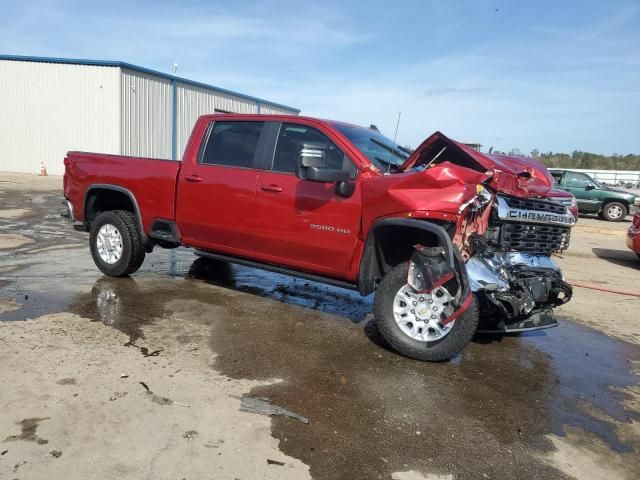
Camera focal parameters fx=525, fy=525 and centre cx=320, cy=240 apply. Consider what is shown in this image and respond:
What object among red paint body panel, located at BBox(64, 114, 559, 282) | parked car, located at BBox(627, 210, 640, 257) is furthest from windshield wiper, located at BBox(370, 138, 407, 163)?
parked car, located at BBox(627, 210, 640, 257)

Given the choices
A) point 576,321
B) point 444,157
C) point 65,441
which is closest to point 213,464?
point 65,441

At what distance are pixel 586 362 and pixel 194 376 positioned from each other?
3.50 m

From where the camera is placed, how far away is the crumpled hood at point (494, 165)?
14.5 ft

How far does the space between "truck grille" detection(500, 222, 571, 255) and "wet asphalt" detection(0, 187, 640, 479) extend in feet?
3.40

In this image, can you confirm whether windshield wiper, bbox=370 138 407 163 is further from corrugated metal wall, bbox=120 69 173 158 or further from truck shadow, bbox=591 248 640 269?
corrugated metal wall, bbox=120 69 173 158

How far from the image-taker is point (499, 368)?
14.8ft

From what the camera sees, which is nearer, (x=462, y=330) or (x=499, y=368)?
(x=462, y=330)

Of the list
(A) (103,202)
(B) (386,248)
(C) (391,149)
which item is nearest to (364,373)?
(B) (386,248)

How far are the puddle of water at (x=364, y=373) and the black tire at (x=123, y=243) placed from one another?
0.52 ft

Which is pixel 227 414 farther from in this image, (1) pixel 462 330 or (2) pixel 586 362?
(2) pixel 586 362

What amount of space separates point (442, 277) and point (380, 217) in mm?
750

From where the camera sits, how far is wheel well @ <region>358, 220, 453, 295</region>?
4539mm

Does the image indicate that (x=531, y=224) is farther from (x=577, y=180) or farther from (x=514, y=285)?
(x=577, y=180)

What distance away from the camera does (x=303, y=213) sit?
16.4 feet
